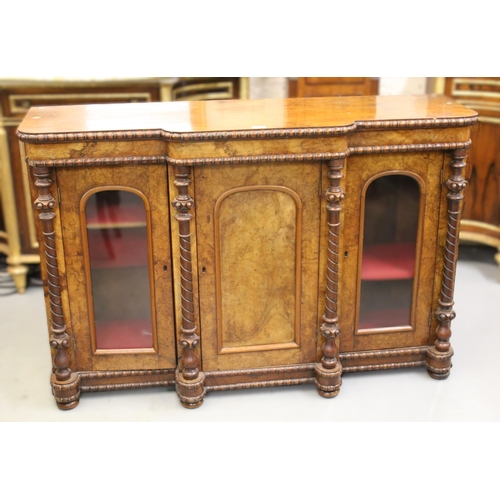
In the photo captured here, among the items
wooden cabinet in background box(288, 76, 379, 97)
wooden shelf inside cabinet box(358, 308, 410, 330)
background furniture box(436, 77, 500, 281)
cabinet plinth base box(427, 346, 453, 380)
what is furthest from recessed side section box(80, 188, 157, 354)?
background furniture box(436, 77, 500, 281)

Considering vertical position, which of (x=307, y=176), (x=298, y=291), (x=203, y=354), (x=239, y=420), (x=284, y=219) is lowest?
(x=239, y=420)

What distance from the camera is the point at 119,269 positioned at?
2652mm

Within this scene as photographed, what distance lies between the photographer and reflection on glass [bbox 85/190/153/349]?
2.57 meters

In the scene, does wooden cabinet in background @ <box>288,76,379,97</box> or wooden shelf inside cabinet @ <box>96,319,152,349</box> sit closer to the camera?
wooden shelf inside cabinet @ <box>96,319,152,349</box>

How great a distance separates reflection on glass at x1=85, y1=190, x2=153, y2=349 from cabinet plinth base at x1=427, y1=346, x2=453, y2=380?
110 cm

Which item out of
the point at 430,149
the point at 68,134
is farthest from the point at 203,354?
the point at 430,149

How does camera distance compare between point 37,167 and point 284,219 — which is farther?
point 284,219

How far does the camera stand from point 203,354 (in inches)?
107

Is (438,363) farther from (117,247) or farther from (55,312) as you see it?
(55,312)

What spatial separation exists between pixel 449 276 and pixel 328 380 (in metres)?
0.61

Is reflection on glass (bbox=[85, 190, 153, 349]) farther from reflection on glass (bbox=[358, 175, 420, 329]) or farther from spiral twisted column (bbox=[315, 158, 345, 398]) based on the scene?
reflection on glass (bbox=[358, 175, 420, 329])
